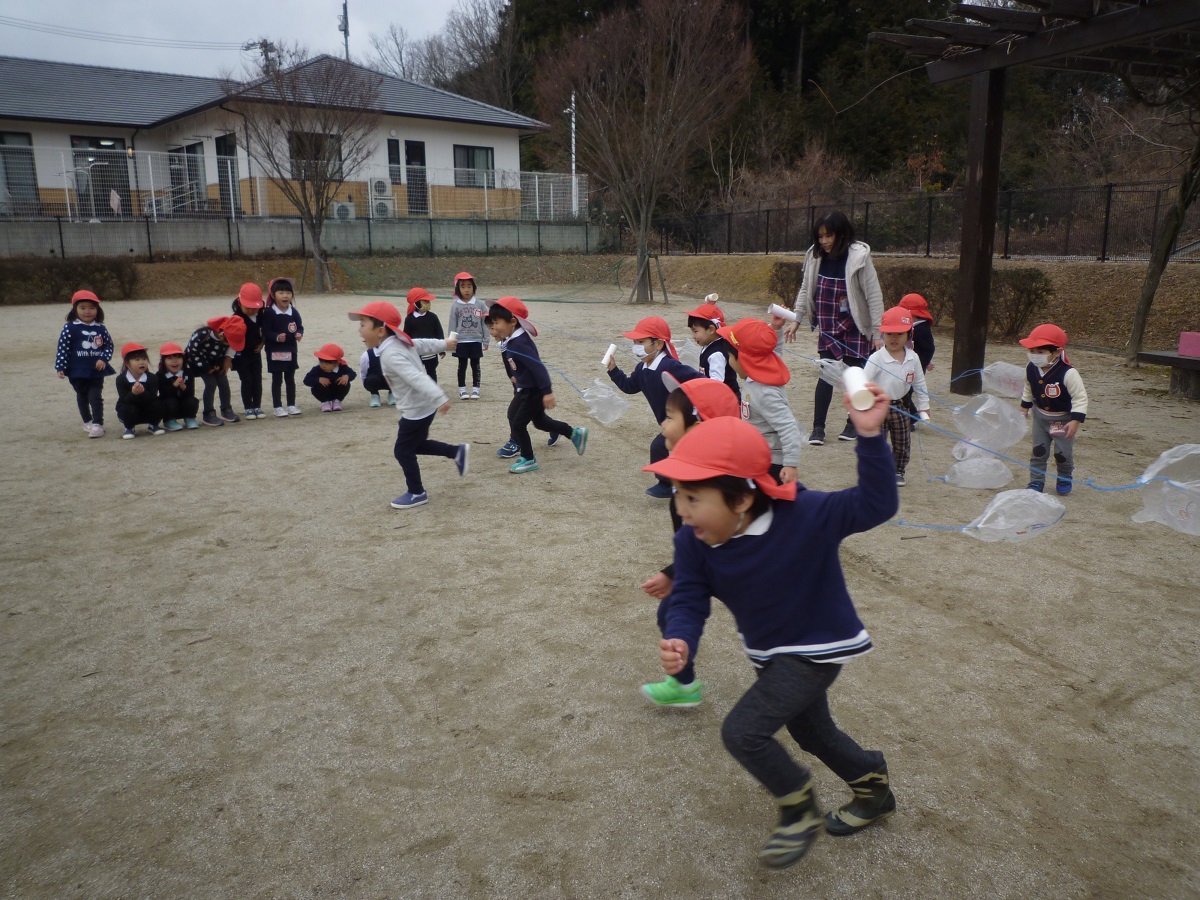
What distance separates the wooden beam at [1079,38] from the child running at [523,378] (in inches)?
236

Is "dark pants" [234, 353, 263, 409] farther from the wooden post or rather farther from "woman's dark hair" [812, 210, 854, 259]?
the wooden post

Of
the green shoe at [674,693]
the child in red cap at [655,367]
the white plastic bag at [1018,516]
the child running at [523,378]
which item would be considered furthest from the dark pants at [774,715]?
the child running at [523,378]

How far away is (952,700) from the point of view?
11.5ft

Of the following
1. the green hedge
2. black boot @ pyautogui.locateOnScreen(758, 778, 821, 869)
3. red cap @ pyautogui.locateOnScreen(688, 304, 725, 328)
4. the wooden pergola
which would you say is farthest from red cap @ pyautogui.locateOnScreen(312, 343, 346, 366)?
black boot @ pyautogui.locateOnScreen(758, 778, 821, 869)

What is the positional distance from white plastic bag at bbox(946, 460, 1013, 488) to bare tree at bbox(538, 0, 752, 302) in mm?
16725

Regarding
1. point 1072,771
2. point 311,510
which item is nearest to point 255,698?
point 311,510

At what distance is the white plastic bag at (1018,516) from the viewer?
397 centimetres

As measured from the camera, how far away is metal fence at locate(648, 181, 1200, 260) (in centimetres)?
1806

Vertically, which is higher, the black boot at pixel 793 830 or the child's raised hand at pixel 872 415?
the child's raised hand at pixel 872 415

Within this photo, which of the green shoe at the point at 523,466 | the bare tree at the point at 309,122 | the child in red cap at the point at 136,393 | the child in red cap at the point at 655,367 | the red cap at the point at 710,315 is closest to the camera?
the child in red cap at the point at 655,367

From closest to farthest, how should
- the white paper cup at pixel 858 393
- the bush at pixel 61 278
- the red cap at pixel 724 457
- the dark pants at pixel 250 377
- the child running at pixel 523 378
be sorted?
the white paper cup at pixel 858 393 → the red cap at pixel 724 457 → the child running at pixel 523 378 → the dark pants at pixel 250 377 → the bush at pixel 61 278

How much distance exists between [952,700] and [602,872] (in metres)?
1.72

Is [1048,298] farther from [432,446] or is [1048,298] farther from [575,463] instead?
[432,446]

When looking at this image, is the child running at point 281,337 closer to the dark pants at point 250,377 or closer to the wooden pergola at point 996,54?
the dark pants at point 250,377
